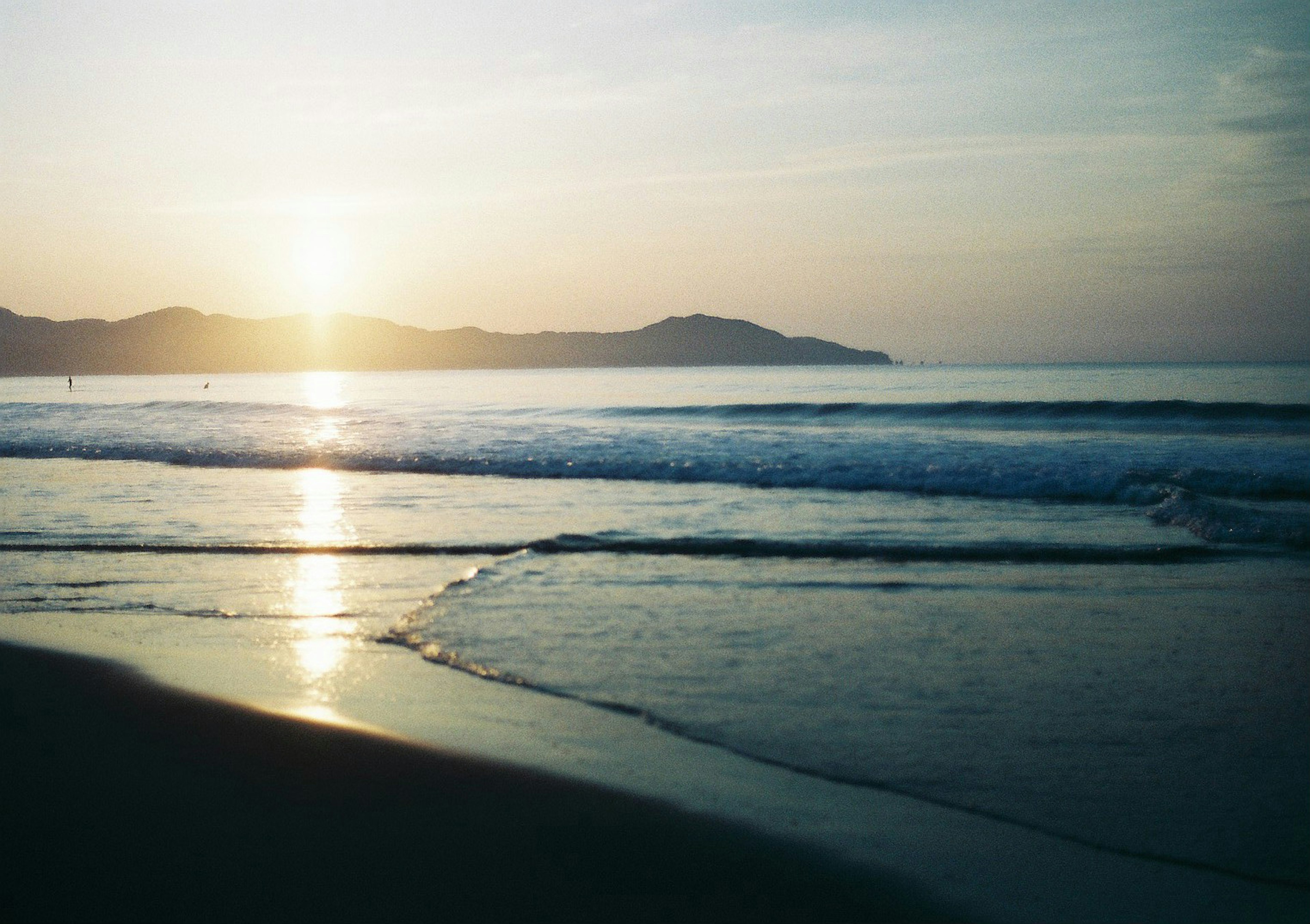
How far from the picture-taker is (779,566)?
8867 mm

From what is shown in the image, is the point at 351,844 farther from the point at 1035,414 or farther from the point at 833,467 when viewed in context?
the point at 1035,414

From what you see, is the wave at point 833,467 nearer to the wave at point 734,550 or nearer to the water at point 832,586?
the water at point 832,586

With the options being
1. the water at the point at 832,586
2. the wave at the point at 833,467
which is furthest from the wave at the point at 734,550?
the wave at the point at 833,467

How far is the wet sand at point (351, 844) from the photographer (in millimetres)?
3023

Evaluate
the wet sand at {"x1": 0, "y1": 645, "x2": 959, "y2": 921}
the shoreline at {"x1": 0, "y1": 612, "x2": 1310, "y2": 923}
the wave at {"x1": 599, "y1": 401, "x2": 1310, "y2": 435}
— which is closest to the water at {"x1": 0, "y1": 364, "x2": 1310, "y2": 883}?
the shoreline at {"x1": 0, "y1": 612, "x2": 1310, "y2": 923}

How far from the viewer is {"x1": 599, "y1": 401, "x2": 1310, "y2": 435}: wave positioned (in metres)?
29.1

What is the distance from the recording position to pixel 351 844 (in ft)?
11.3

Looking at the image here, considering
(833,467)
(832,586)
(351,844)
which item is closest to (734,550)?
(832,586)

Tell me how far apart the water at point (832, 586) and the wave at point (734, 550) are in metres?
0.05

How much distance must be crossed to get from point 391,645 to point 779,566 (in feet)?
13.0

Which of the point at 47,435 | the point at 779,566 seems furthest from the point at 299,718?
the point at 47,435

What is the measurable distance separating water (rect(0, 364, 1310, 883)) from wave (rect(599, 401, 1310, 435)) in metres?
6.38

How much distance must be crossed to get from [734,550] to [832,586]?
6.33 ft

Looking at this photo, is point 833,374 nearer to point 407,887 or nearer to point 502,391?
point 502,391
